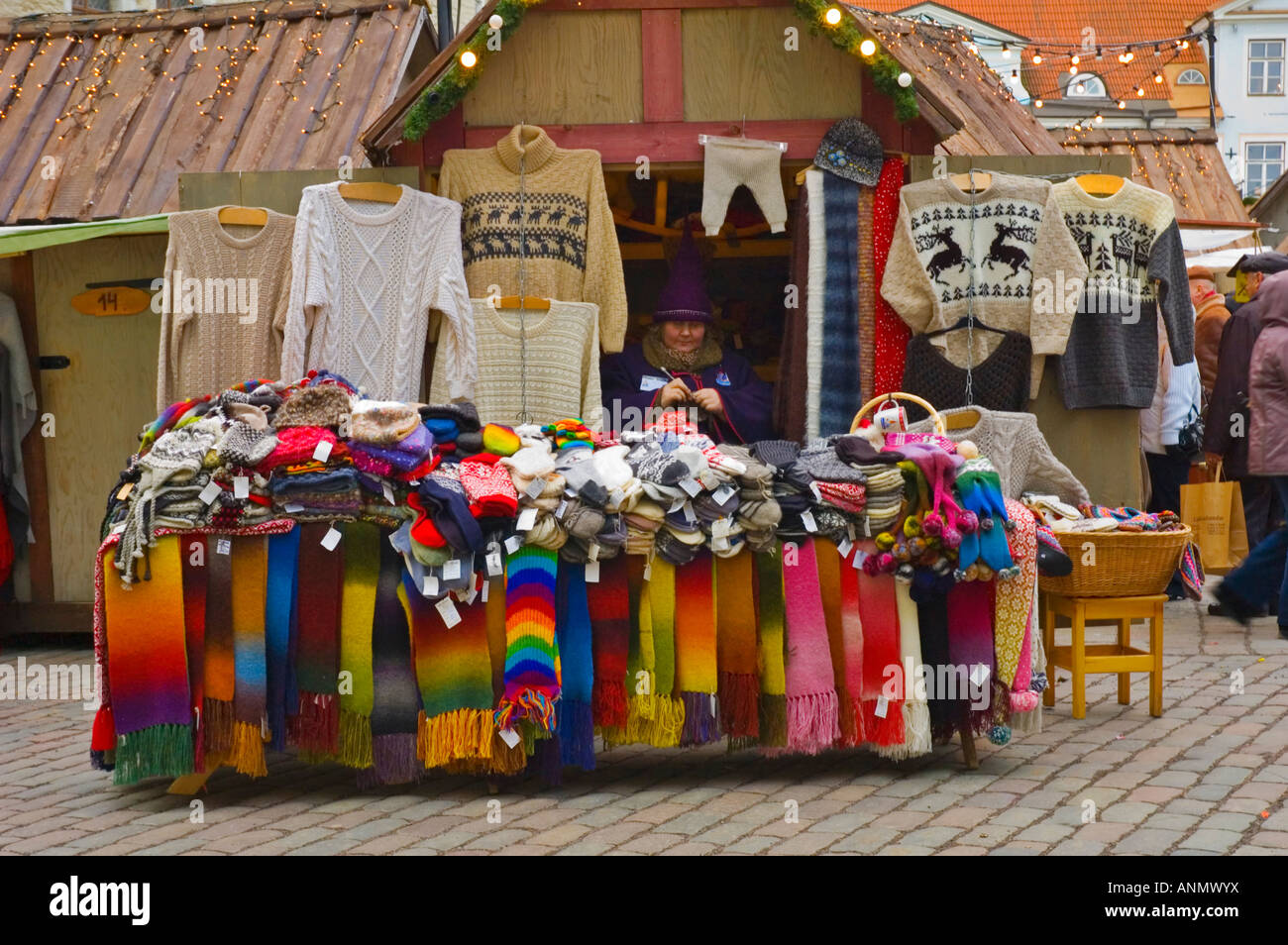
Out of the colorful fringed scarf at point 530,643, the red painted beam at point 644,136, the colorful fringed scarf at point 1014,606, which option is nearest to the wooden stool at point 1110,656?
the colorful fringed scarf at point 1014,606

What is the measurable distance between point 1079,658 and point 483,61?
3.95 meters

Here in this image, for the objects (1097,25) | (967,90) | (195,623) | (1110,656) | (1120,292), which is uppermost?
(1097,25)

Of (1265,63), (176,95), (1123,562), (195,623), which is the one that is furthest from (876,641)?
(1265,63)

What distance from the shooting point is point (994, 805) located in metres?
4.97

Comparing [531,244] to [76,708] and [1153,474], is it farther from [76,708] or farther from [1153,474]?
[1153,474]

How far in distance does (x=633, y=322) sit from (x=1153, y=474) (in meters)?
3.46

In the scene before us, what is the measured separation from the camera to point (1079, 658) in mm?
6203

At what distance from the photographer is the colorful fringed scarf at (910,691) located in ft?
17.5

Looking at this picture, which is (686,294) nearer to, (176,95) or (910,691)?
(910,691)

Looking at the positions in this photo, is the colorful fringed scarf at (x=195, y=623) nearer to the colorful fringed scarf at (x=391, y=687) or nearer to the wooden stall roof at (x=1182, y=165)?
the colorful fringed scarf at (x=391, y=687)

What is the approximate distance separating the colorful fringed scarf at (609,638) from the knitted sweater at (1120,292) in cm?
328

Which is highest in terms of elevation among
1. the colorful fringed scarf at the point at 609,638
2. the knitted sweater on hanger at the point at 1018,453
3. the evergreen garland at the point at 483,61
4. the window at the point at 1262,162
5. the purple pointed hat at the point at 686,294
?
the window at the point at 1262,162

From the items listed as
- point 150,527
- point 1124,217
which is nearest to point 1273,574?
point 1124,217

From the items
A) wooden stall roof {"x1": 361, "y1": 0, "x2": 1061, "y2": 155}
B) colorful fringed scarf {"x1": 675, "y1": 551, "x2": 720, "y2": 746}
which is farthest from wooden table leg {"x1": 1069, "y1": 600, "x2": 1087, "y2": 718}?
wooden stall roof {"x1": 361, "y1": 0, "x2": 1061, "y2": 155}
